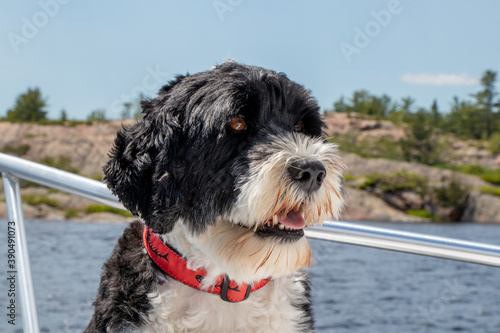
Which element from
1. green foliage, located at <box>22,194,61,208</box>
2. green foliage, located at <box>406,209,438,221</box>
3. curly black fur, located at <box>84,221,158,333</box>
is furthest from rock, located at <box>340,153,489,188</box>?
curly black fur, located at <box>84,221,158,333</box>

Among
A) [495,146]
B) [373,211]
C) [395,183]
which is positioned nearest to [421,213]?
[395,183]

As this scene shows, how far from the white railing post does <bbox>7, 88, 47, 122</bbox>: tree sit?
57501mm

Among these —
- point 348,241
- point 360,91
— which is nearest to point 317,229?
point 348,241

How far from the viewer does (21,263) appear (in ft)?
5.98

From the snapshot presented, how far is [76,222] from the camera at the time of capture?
39.3m

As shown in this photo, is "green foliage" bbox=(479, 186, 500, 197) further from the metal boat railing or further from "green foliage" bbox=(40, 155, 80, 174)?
the metal boat railing

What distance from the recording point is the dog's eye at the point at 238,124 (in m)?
1.65

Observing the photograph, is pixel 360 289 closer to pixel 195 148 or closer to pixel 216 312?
pixel 216 312

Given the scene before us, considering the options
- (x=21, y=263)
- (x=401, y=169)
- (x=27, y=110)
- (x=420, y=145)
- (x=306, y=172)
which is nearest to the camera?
(x=306, y=172)

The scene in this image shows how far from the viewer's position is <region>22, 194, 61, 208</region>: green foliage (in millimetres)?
39719

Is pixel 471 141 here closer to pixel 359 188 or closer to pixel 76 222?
pixel 359 188

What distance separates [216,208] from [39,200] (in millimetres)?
41799

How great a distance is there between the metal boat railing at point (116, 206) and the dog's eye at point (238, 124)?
468 mm

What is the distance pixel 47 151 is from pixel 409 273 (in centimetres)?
3294
